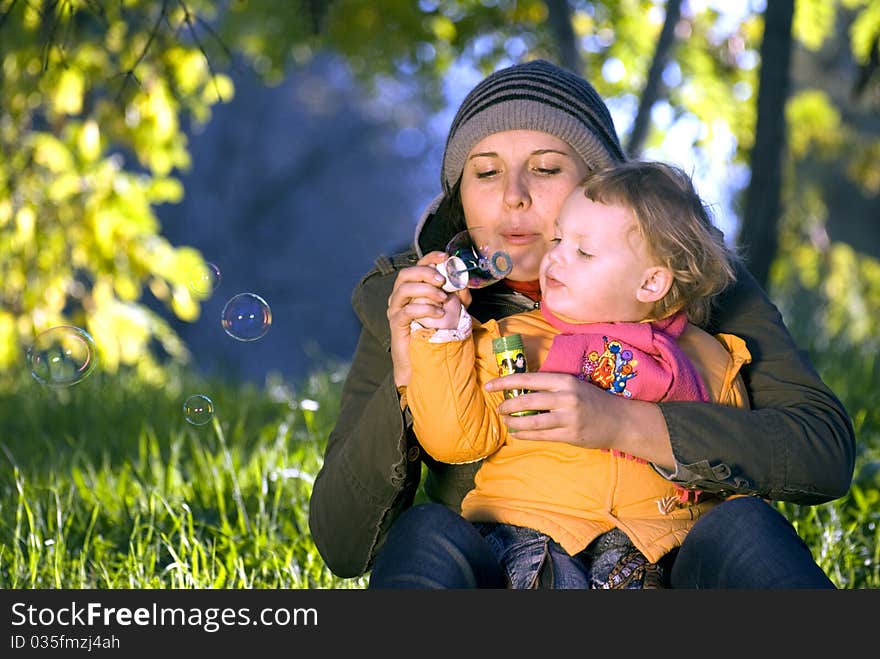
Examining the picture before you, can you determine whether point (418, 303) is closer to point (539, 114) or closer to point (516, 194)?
point (516, 194)

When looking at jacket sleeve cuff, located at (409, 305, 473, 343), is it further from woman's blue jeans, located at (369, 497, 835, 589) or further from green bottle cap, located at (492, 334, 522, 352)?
woman's blue jeans, located at (369, 497, 835, 589)

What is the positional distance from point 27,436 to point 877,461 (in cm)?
279

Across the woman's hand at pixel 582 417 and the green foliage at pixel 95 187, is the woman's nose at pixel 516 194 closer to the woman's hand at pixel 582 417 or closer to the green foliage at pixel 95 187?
the woman's hand at pixel 582 417

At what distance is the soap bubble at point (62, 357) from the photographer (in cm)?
303

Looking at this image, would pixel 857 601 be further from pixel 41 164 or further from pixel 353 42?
pixel 41 164

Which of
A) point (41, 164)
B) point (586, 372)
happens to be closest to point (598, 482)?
point (586, 372)

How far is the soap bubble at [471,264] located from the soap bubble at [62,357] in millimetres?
1140

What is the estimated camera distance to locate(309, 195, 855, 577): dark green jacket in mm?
2102

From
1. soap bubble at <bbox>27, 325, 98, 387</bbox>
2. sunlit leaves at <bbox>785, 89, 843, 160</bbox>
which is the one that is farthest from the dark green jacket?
sunlit leaves at <bbox>785, 89, 843, 160</bbox>

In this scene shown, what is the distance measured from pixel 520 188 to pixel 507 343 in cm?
48

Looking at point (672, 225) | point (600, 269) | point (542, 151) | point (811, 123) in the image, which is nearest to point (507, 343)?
point (600, 269)

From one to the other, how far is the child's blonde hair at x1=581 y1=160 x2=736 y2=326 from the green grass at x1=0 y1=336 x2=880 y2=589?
3.10 feet

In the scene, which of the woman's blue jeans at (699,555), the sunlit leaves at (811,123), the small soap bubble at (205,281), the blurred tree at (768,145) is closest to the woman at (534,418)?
the woman's blue jeans at (699,555)

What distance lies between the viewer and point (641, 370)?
2123mm
